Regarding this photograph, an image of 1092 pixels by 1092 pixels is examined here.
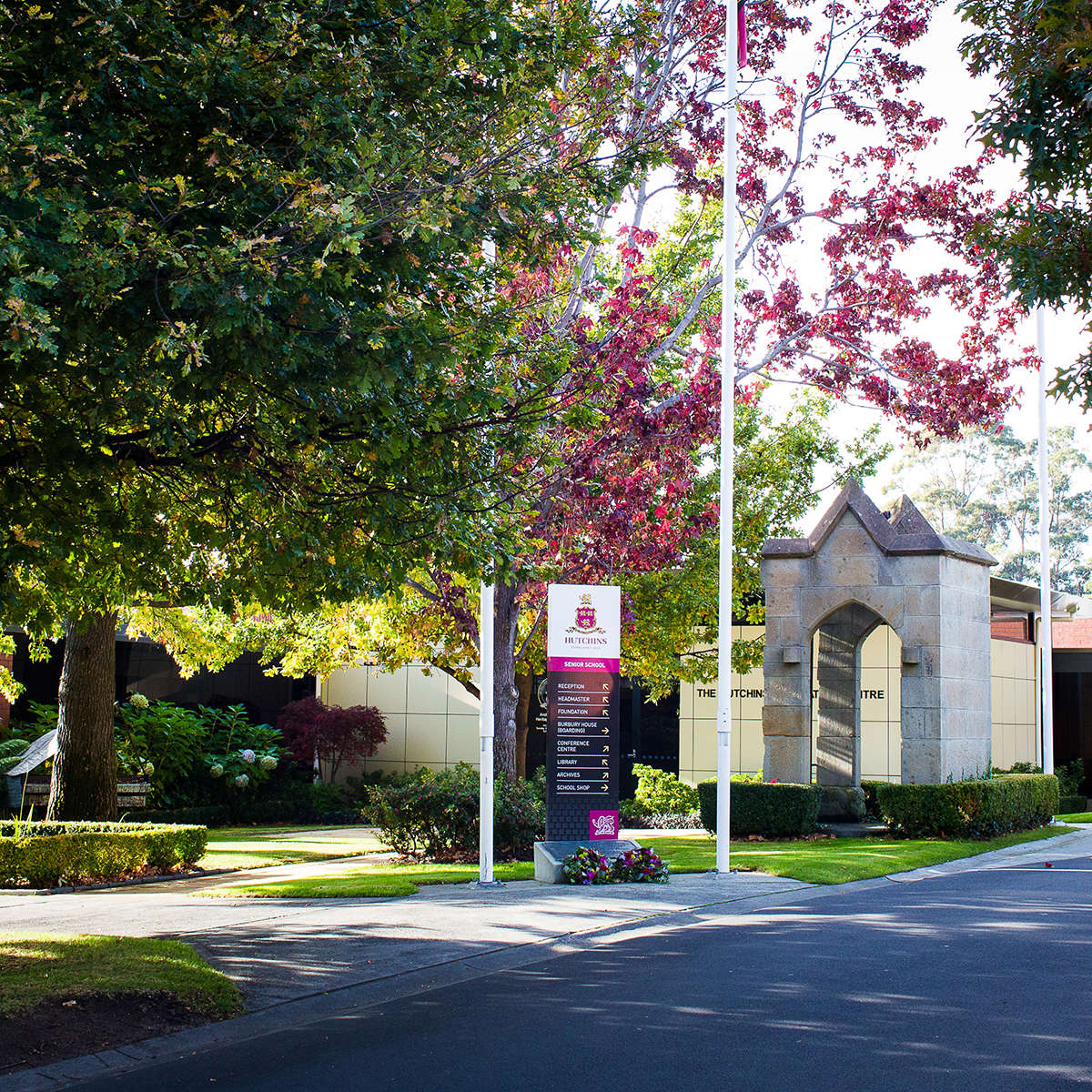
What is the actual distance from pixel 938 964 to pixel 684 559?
1402cm

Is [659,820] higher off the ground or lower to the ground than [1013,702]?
lower

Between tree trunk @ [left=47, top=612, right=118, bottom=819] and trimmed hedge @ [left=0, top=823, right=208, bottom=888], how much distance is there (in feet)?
2.99

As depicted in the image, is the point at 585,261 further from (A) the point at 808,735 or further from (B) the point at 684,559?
(A) the point at 808,735

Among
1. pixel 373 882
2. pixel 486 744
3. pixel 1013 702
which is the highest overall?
pixel 1013 702

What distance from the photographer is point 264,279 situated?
6.58 meters

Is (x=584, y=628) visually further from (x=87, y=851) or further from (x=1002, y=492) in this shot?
(x=1002, y=492)

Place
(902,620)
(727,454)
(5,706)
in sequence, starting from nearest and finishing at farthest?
(727,454), (902,620), (5,706)

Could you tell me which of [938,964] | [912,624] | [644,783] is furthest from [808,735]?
[938,964]

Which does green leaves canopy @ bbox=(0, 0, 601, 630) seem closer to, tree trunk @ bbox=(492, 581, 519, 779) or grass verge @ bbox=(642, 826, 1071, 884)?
grass verge @ bbox=(642, 826, 1071, 884)

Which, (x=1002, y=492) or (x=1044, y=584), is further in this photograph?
(x=1002, y=492)

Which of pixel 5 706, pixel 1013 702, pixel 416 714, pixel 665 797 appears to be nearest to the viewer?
pixel 665 797

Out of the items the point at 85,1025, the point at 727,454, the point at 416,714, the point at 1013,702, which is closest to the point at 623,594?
the point at 727,454

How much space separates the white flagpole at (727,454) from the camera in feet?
50.9

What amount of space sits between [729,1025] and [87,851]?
11802mm
